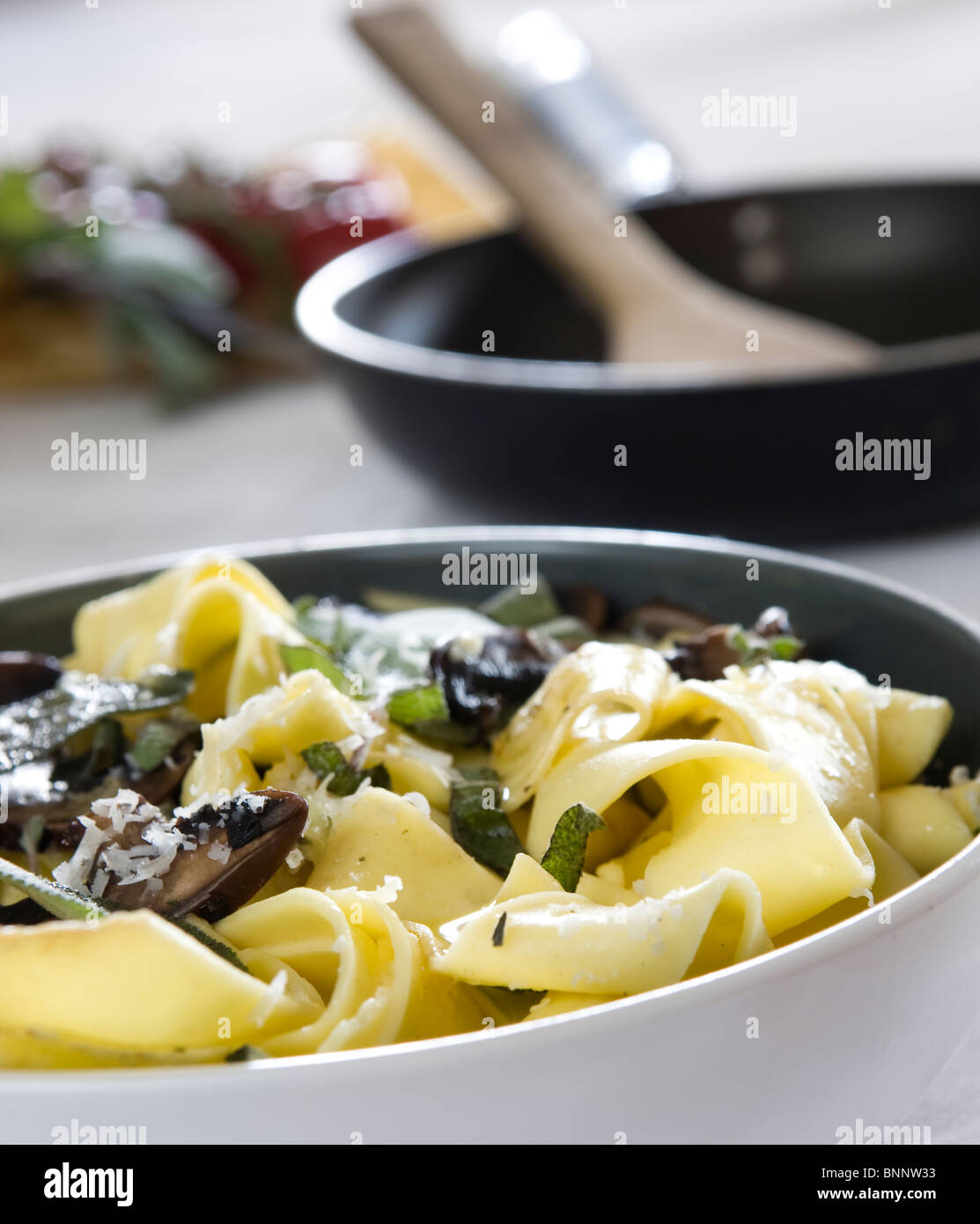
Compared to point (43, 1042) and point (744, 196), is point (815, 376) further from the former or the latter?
point (43, 1042)

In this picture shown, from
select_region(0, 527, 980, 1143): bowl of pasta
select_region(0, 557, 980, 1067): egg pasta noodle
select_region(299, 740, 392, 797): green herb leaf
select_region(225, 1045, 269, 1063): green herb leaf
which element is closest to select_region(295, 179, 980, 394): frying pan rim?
select_region(0, 527, 980, 1143): bowl of pasta

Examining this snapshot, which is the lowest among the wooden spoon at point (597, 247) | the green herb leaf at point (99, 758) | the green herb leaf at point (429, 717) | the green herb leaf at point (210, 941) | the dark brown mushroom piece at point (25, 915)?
the green herb leaf at point (210, 941)

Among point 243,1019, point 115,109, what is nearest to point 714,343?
point 243,1019

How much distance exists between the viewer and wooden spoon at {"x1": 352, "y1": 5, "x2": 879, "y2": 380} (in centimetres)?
176

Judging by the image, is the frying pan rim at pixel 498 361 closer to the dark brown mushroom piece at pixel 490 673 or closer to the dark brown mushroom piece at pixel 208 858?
the dark brown mushroom piece at pixel 490 673

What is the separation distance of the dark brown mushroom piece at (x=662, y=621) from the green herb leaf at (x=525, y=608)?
60 millimetres

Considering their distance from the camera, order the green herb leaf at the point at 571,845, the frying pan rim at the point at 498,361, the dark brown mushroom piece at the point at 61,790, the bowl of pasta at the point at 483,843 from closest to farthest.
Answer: the bowl of pasta at the point at 483,843
the green herb leaf at the point at 571,845
the dark brown mushroom piece at the point at 61,790
the frying pan rim at the point at 498,361

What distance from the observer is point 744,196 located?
6.61 ft

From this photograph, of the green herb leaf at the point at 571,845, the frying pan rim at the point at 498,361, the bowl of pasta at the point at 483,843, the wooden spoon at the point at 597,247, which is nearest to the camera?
the bowl of pasta at the point at 483,843

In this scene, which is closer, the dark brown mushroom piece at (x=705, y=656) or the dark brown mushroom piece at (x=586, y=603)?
the dark brown mushroom piece at (x=705, y=656)

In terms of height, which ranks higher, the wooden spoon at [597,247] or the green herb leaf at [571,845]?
the wooden spoon at [597,247]

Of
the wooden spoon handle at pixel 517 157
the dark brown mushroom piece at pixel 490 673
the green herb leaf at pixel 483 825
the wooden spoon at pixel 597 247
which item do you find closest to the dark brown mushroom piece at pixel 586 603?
the dark brown mushroom piece at pixel 490 673

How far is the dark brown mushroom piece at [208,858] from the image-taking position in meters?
0.78
